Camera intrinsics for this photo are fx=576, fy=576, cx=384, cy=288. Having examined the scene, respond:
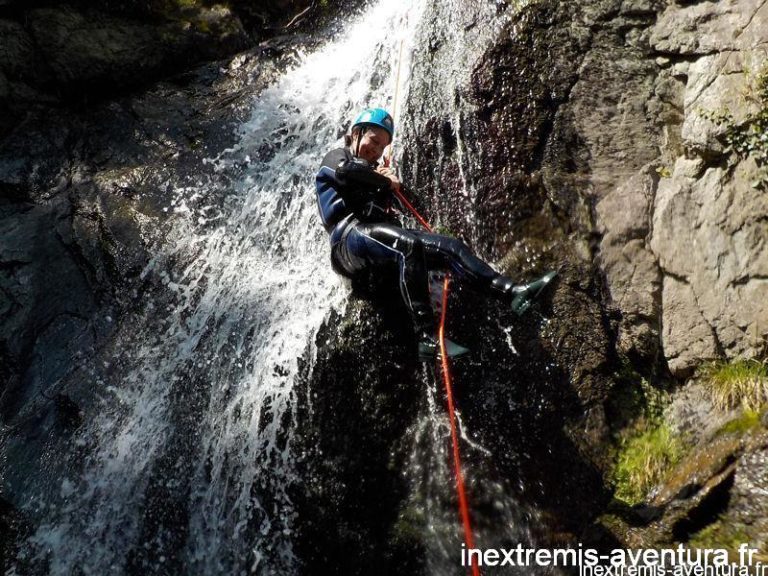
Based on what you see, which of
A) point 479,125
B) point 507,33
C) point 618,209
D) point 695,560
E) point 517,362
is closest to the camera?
point 695,560

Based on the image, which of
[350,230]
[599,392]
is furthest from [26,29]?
[599,392]

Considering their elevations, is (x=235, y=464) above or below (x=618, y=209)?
below

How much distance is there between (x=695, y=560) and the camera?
3.70 meters

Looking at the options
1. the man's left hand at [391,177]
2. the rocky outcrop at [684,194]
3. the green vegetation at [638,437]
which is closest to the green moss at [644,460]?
the green vegetation at [638,437]

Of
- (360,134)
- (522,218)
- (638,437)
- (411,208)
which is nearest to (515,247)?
(522,218)

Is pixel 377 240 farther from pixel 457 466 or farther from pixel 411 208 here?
pixel 457 466

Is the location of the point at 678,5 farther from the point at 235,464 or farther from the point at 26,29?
the point at 26,29

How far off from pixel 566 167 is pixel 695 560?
389cm

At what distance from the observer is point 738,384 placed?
478 cm

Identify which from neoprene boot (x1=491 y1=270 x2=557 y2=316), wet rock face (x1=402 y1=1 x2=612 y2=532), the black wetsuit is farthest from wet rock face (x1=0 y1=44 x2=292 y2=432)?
neoprene boot (x1=491 y1=270 x2=557 y2=316)

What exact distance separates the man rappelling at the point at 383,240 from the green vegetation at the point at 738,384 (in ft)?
6.00

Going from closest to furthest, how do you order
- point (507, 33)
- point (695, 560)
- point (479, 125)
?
point (695, 560)
point (479, 125)
point (507, 33)

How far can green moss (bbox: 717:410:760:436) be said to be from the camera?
13.9 feet

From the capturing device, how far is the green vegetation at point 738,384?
4.59 metres
